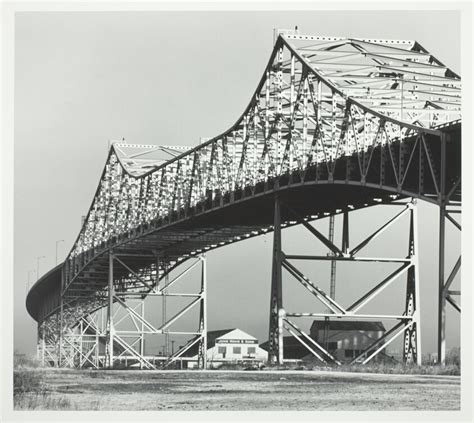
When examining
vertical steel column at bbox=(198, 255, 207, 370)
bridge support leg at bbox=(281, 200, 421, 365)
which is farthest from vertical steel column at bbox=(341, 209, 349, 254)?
vertical steel column at bbox=(198, 255, 207, 370)

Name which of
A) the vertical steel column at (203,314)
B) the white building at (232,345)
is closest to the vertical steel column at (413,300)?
the vertical steel column at (203,314)

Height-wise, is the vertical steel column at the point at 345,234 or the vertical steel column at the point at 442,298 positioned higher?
the vertical steel column at the point at 345,234

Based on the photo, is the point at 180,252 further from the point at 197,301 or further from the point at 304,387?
the point at 304,387

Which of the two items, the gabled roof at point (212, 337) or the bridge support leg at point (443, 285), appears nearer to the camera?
the bridge support leg at point (443, 285)

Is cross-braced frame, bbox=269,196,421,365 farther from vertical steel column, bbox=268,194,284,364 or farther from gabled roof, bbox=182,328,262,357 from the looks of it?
gabled roof, bbox=182,328,262,357

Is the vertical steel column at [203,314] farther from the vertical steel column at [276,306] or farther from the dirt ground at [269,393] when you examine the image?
the dirt ground at [269,393]

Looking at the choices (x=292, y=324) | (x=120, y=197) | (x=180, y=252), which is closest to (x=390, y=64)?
(x=292, y=324)
